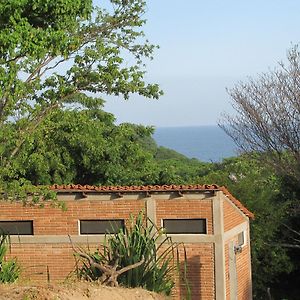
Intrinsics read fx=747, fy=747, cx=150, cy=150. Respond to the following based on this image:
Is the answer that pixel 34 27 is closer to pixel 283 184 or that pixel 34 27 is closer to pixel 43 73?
pixel 43 73

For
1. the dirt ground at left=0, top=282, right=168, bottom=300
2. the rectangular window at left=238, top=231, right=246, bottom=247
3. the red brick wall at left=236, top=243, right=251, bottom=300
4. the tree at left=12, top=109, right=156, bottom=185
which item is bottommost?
the red brick wall at left=236, top=243, right=251, bottom=300

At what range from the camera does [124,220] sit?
60.3 ft

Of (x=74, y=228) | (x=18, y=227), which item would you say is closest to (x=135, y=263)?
(x=74, y=228)

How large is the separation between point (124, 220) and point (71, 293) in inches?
364

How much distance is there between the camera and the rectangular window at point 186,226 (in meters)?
18.2

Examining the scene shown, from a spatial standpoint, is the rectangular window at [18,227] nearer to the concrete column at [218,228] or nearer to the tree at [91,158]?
the tree at [91,158]

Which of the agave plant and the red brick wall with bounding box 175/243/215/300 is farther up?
the agave plant

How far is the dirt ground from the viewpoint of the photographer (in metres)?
8.85

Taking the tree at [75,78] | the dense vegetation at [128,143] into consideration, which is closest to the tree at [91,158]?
the dense vegetation at [128,143]

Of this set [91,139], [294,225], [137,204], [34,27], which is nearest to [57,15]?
[34,27]

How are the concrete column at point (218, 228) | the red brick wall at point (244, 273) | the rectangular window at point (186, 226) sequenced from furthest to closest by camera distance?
the red brick wall at point (244, 273) < the rectangular window at point (186, 226) < the concrete column at point (218, 228)

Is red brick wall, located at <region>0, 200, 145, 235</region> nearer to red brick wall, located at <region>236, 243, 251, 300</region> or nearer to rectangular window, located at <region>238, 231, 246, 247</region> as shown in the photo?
rectangular window, located at <region>238, 231, 246, 247</region>

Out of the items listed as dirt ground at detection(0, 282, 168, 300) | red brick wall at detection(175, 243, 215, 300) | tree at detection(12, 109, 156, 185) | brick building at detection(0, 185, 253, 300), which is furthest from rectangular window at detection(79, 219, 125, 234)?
dirt ground at detection(0, 282, 168, 300)

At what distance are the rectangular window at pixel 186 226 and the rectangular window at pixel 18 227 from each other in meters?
3.43
